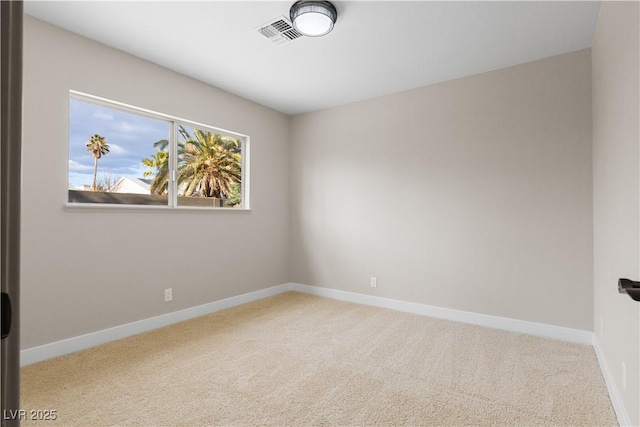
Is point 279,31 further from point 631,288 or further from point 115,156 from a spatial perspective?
point 631,288

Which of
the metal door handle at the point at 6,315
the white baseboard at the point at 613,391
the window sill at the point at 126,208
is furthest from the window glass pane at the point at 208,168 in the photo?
the white baseboard at the point at 613,391

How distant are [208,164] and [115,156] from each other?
3.40ft

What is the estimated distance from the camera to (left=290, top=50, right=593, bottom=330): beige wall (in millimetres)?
2945

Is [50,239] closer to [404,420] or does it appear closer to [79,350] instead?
[79,350]

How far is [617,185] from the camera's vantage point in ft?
6.21

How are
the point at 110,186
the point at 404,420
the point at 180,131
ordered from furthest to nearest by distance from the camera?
the point at 180,131, the point at 110,186, the point at 404,420

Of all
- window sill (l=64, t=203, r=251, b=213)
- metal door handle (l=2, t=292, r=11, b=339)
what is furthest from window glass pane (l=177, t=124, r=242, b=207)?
metal door handle (l=2, t=292, r=11, b=339)

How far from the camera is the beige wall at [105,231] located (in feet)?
8.06

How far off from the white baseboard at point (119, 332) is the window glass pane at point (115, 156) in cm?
112

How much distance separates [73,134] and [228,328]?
216 centimetres

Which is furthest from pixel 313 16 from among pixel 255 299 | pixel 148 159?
pixel 255 299

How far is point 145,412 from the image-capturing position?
186cm

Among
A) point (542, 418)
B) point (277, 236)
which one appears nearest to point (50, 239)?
point (277, 236)

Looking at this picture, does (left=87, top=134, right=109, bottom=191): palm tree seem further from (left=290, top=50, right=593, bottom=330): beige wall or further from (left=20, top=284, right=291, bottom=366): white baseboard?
(left=290, top=50, right=593, bottom=330): beige wall
